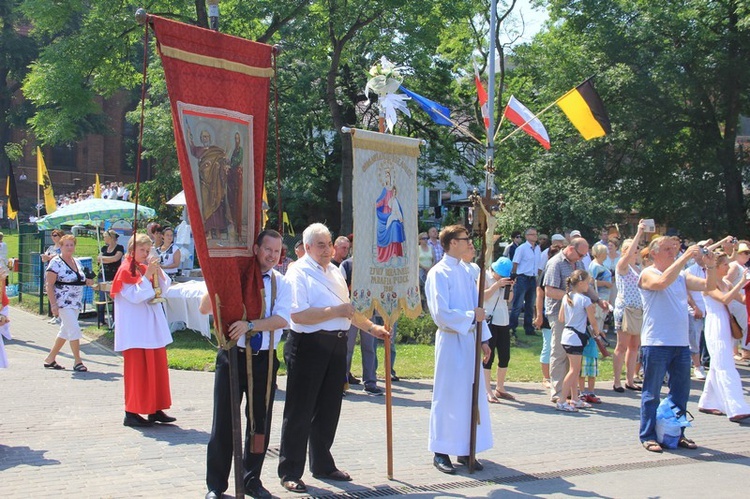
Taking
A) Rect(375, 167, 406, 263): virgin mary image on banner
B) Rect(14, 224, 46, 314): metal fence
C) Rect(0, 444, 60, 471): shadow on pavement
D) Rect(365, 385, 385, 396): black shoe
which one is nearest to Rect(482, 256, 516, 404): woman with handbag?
Rect(365, 385, 385, 396): black shoe

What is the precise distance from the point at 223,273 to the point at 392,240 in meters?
2.05

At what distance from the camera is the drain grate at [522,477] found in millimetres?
6113

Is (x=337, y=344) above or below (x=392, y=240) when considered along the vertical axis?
below

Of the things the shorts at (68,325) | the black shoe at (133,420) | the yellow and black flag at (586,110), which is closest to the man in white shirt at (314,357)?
the black shoe at (133,420)

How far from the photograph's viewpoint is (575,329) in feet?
30.9

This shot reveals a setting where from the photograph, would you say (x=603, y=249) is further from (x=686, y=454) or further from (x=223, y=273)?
(x=223, y=273)

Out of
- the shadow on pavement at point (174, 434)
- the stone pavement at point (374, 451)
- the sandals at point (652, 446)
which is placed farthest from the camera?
the sandals at point (652, 446)

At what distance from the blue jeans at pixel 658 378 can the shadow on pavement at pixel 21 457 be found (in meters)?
5.48

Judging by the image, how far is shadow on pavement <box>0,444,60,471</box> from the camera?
262 inches

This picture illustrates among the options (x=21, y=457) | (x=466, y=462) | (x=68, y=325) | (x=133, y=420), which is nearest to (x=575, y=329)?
(x=466, y=462)

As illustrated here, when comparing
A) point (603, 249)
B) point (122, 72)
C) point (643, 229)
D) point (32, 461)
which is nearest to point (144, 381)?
point (32, 461)

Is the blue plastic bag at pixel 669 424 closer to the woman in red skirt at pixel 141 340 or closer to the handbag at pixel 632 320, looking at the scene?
the handbag at pixel 632 320

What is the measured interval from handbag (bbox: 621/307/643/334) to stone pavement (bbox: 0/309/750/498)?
97 cm

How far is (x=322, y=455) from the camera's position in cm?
644
